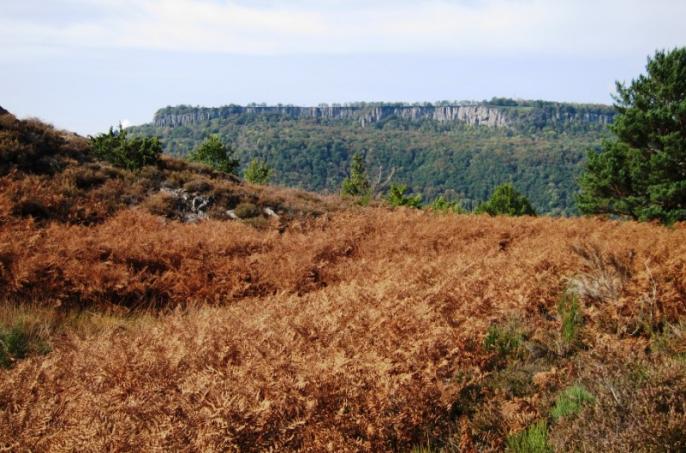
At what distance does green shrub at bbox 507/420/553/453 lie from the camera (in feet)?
9.62

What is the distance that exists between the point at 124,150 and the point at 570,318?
46.5ft

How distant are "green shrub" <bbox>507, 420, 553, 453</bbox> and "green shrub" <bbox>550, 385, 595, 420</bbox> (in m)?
0.21

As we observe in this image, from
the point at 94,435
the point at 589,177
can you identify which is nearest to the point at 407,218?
the point at 94,435

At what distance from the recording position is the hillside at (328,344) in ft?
9.16

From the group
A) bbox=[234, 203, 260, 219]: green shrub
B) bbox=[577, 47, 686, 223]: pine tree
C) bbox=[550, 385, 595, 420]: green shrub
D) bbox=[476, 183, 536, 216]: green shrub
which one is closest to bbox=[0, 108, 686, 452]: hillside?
bbox=[550, 385, 595, 420]: green shrub

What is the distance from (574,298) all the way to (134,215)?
8.47 metres

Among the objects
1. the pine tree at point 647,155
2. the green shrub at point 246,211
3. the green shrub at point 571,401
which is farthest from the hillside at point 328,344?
the pine tree at point 647,155

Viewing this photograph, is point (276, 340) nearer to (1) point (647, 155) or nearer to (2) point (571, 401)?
(2) point (571, 401)

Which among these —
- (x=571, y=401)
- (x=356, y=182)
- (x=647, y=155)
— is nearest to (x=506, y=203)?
(x=647, y=155)

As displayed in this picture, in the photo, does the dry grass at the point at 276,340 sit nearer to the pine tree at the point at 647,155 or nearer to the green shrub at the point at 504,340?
the green shrub at the point at 504,340

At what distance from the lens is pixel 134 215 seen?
34.5 feet

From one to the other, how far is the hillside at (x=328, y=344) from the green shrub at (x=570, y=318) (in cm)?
3

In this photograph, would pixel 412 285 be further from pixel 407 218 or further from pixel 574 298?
pixel 407 218

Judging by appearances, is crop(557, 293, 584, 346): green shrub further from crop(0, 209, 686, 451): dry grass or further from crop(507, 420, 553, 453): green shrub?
crop(507, 420, 553, 453): green shrub
